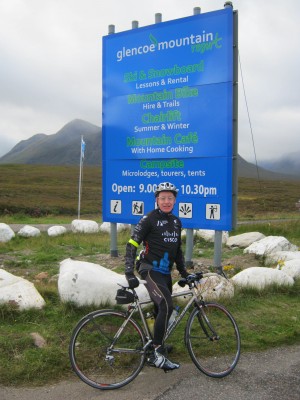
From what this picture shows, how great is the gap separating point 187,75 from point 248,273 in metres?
4.30

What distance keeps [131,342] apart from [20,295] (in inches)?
84.8

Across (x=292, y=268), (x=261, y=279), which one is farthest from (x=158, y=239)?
(x=292, y=268)

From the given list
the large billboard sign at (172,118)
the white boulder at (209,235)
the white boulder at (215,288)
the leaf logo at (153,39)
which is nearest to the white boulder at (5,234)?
the large billboard sign at (172,118)

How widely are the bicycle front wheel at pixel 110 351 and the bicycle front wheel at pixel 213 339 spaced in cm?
58

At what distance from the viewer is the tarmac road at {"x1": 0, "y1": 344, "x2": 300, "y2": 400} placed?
13.6 feet

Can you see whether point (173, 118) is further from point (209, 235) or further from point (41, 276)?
point (209, 235)

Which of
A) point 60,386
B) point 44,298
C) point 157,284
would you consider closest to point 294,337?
point 157,284

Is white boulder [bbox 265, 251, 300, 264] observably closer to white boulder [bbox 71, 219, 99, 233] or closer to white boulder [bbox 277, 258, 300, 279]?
white boulder [bbox 277, 258, 300, 279]

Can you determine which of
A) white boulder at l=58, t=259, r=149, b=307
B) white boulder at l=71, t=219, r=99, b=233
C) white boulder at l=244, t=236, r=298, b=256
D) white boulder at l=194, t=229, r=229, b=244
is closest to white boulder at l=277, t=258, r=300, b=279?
white boulder at l=244, t=236, r=298, b=256

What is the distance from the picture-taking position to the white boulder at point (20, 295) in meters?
5.81

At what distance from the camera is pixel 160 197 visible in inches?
192

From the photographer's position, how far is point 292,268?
8.35 metres

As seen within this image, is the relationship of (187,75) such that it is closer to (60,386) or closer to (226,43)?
(226,43)

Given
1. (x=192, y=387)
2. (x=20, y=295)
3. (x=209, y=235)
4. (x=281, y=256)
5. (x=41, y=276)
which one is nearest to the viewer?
(x=192, y=387)
